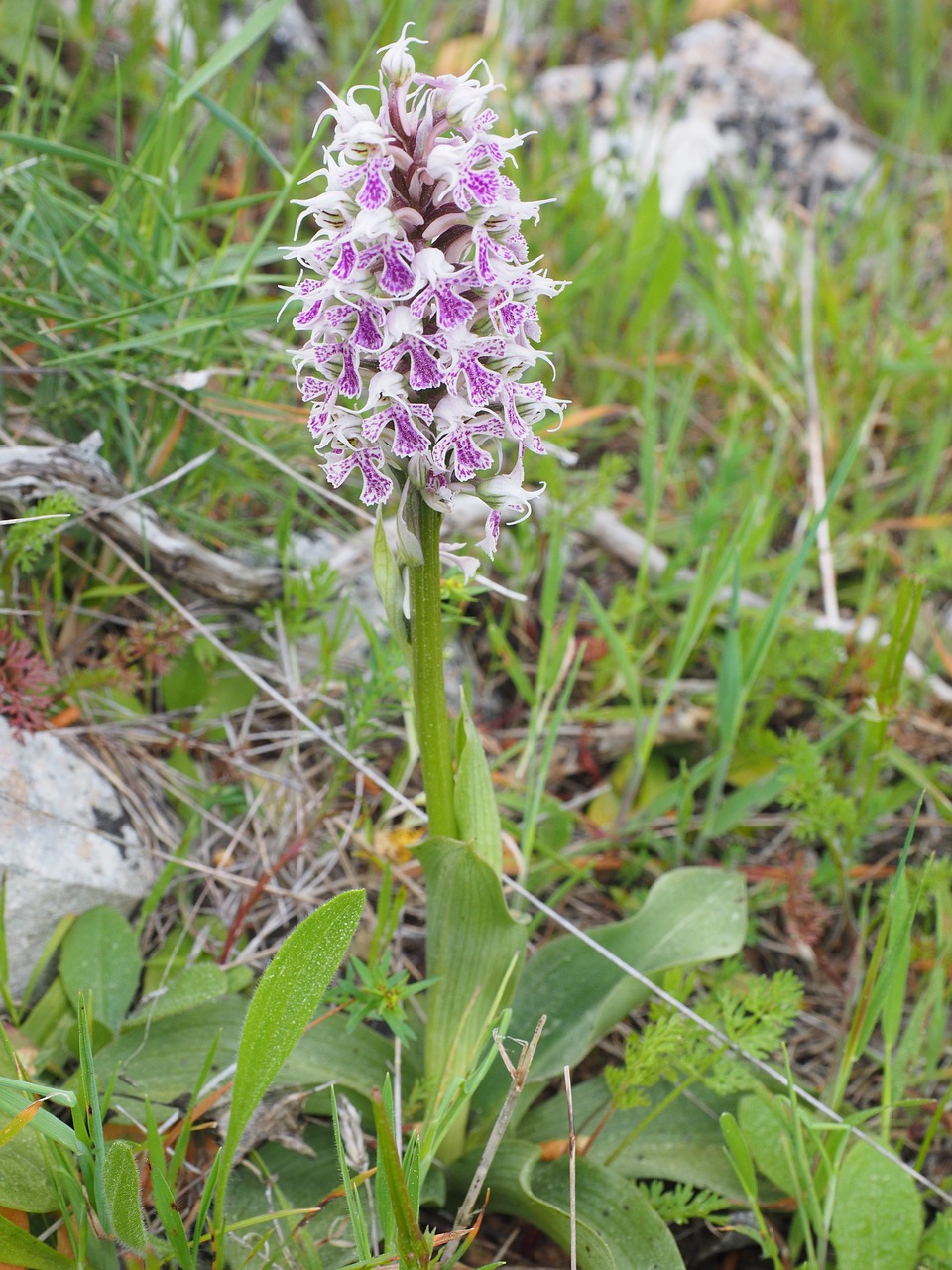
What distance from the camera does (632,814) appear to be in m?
3.21

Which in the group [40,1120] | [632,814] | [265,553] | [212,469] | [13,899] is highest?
[212,469]

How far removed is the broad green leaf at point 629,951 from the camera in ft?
8.11

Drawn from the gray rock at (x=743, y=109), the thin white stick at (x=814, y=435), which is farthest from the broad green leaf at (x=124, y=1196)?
the gray rock at (x=743, y=109)

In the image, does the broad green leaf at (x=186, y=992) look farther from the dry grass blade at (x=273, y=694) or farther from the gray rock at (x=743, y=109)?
the gray rock at (x=743, y=109)

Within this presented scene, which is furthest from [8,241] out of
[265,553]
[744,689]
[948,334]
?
[948,334]

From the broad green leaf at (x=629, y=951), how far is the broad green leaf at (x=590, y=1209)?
0.27 metres

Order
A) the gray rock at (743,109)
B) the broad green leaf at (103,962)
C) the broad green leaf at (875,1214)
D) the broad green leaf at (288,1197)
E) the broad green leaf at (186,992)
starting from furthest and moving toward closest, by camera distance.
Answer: the gray rock at (743,109) → the broad green leaf at (103,962) → the broad green leaf at (186,992) → the broad green leaf at (875,1214) → the broad green leaf at (288,1197)

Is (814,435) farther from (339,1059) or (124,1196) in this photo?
(124,1196)

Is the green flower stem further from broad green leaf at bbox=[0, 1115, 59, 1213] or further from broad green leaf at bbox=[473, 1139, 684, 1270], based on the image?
broad green leaf at bbox=[0, 1115, 59, 1213]

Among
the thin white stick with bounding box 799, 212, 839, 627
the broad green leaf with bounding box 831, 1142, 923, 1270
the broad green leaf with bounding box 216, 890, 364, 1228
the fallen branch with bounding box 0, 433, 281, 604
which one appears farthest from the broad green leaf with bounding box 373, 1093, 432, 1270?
the thin white stick with bounding box 799, 212, 839, 627

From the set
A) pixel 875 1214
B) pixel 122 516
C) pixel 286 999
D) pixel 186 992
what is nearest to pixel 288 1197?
pixel 186 992

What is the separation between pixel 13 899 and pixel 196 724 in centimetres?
74

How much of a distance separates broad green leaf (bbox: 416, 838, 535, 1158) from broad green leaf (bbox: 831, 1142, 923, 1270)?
843 mm

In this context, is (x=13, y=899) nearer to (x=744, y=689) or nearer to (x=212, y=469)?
(x=212, y=469)
